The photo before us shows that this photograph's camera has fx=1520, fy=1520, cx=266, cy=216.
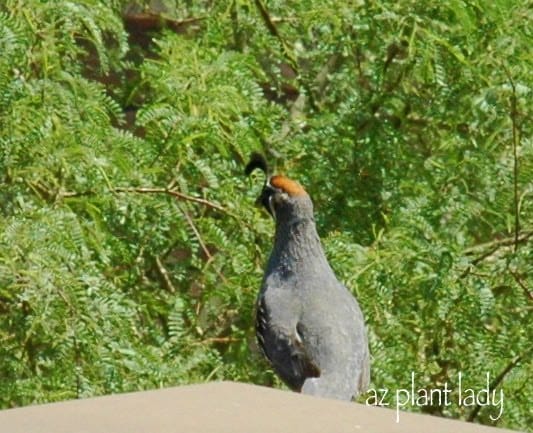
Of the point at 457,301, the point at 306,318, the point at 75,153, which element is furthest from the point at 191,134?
the point at 457,301

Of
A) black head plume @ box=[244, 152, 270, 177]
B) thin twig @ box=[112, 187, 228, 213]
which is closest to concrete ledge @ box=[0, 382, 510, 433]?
thin twig @ box=[112, 187, 228, 213]

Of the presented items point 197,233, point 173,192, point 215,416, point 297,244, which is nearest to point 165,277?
point 197,233

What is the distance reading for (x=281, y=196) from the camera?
531 centimetres

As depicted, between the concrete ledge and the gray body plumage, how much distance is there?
2508 mm

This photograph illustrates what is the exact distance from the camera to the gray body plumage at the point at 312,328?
16.2 feet

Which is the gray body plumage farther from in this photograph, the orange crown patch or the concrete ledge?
the concrete ledge

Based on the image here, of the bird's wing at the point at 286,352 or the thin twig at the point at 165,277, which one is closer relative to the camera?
the bird's wing at the point at 286,352

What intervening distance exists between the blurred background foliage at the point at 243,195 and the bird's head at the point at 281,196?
0.10 metres

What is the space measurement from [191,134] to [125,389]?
33.8 inches

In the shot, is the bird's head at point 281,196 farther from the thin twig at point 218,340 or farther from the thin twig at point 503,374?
the thin twig at point 503,374

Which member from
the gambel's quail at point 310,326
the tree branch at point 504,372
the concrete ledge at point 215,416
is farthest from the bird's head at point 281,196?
the concrete ledge at point 215,416

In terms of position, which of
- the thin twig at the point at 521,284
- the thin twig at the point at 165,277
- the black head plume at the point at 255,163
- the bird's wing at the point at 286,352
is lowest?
the bird's wing at the point at 286,352

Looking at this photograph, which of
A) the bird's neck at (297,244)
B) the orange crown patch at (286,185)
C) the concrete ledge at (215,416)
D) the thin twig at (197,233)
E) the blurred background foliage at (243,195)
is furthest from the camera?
the thin twig at (197,233)

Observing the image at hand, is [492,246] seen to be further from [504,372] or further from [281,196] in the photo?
[281,196]
